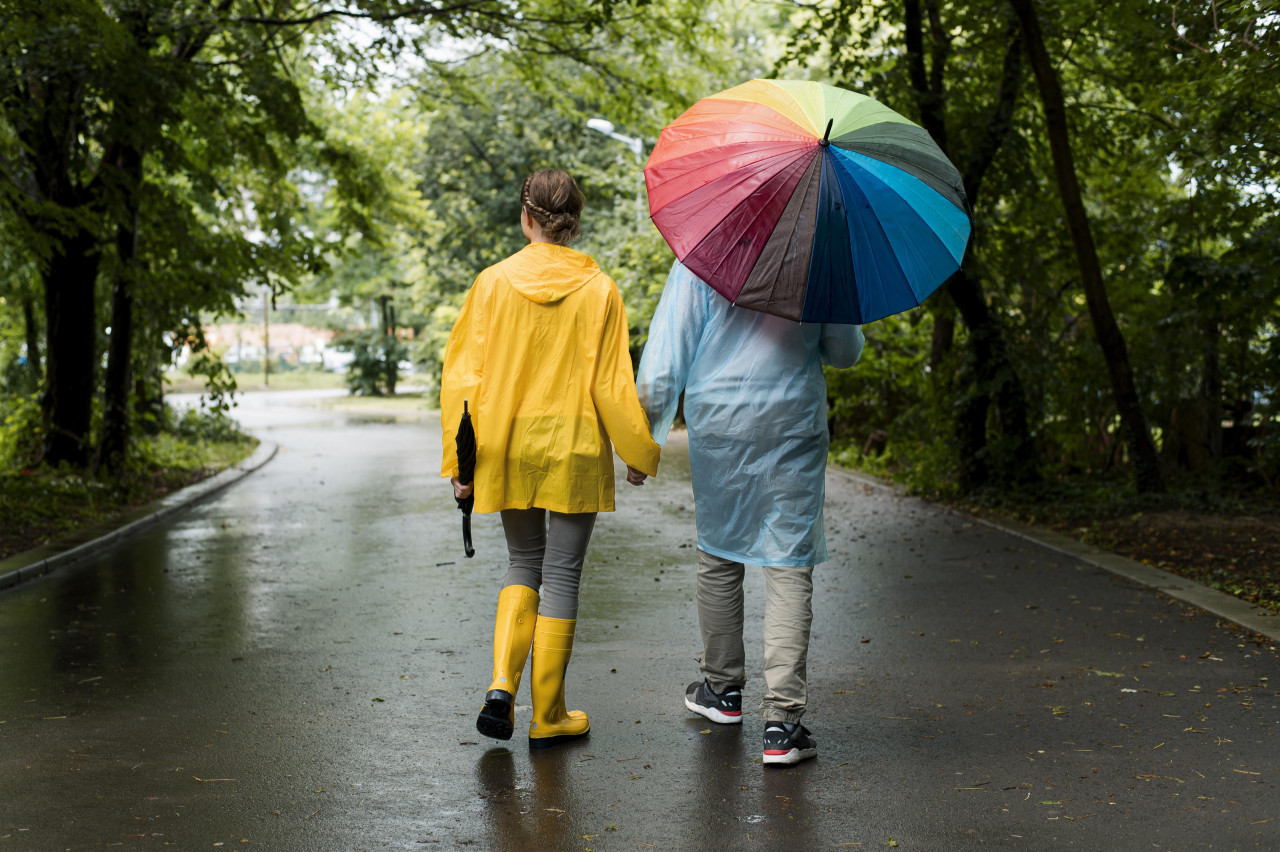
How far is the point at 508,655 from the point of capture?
13.8 ft

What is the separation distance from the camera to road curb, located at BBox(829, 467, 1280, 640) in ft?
20.3

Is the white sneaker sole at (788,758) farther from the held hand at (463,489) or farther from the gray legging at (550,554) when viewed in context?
the held hand at (463,489)

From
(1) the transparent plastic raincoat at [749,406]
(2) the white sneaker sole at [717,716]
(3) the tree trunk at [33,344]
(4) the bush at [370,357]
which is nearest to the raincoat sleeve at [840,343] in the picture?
(1) the transparent plastic raincoat at [749,406]

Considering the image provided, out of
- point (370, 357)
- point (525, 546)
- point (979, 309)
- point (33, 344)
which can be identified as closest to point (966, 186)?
point (979, 309)

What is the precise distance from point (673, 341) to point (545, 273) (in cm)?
52

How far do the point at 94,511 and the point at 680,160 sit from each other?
888 centimetres

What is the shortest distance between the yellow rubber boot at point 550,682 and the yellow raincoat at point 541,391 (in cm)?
44

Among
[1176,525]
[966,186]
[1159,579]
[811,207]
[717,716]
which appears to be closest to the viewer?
[811,207]

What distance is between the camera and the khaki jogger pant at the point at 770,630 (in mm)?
4094

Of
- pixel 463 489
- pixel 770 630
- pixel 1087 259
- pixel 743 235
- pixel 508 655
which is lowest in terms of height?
pixel 508 655

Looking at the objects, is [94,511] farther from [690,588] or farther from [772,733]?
[772,733]

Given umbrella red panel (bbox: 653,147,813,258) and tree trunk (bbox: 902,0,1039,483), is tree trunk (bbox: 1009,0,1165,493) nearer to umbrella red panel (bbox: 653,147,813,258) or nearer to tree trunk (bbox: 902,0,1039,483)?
tree trunk (bbox: 902,0,1039,483)

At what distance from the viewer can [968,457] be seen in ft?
39.7

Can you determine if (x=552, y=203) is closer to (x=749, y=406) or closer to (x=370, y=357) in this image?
(x=749, y=406)
